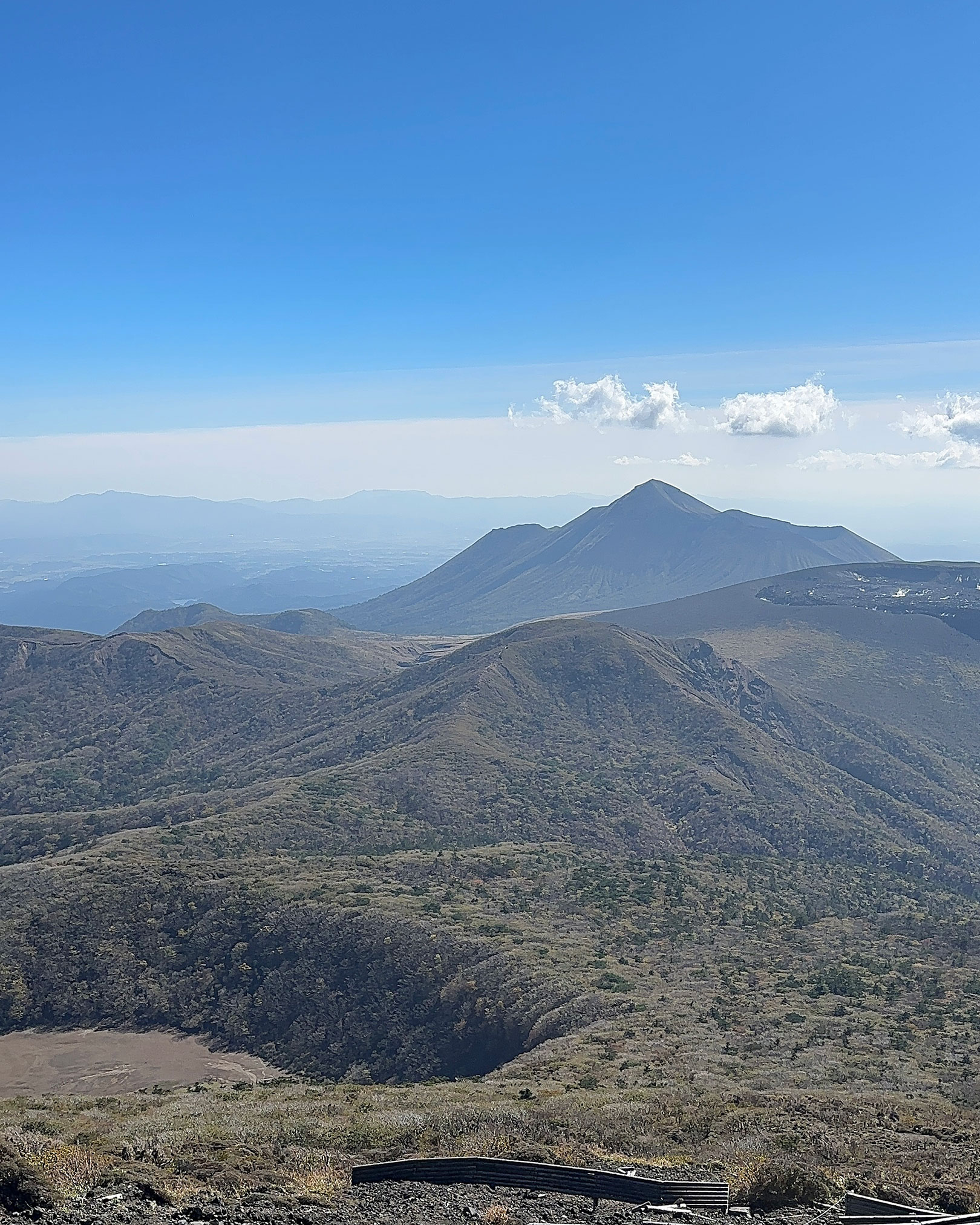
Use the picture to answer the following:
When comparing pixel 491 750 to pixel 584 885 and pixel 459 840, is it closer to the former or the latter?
pixel 459 840

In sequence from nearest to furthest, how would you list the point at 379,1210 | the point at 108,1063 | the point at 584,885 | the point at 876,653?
the point at 379,1210
the point at 108,1063
the point at 584,885
the point at 876,653

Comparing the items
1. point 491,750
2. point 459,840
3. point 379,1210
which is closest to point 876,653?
point 491,750

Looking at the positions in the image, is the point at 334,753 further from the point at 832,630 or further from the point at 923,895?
the point at 832,630

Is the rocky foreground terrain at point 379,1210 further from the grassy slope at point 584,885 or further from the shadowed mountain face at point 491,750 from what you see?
the shadowed mountain face at point 491,750

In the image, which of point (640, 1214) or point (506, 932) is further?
point (506, 932)

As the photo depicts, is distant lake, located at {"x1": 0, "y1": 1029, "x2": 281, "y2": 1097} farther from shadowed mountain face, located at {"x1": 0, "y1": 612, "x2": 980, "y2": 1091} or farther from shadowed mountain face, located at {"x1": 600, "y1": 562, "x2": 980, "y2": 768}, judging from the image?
shadowed mountain face, located at {"x1": 600, "y1": 562, "x2": 980, "y2": 768}

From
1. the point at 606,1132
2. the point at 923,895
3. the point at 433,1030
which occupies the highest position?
the point at 606,1132

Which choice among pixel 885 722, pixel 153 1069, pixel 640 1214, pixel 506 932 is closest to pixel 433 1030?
pixel 506 932

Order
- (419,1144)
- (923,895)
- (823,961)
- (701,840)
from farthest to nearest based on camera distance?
(701,840), (923,895), (823,961), (419,1144)
